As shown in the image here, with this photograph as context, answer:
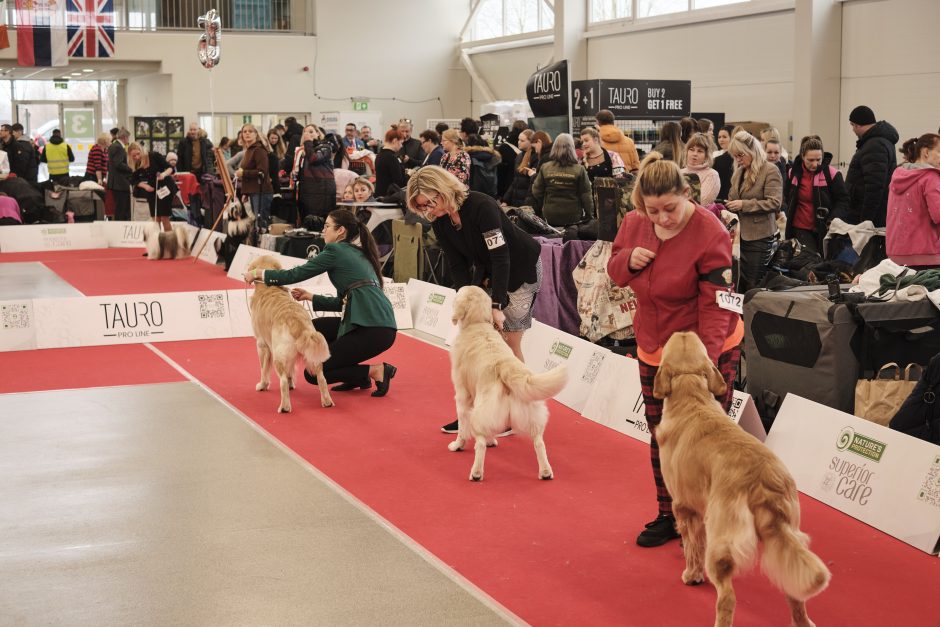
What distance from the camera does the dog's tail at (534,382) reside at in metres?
4.42

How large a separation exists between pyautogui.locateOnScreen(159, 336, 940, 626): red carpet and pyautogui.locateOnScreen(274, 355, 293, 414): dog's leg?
0.22ft

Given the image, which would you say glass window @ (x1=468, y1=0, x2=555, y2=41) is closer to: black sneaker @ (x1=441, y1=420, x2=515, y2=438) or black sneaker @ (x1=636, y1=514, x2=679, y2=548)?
black sneaker @ (x1=441, y1=420, x2=515, y2=438)

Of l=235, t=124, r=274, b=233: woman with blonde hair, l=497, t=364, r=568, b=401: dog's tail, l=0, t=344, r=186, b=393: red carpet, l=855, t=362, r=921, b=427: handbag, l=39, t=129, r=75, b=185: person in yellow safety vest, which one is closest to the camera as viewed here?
l=497, t=364, r=568, b=401: dog's tail

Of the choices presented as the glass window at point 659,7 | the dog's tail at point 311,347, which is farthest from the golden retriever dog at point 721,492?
the glass window at point 659,7

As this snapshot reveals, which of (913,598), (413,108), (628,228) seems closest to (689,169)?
(628,228)

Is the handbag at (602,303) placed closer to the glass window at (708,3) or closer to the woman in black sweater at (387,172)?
the woman in black sweater at (387,172)

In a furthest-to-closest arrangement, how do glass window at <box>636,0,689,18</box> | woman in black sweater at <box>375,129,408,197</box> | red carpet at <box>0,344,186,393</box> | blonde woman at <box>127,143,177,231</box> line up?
glass window at <box>636,0,689,18</box>
blonde woman at <box>127,143,177,231</box>
woman in black sweater at <box>375,129,408,197</box>
red carpet at <box>0,344,186,393</box>

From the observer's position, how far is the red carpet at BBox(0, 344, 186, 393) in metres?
6.87

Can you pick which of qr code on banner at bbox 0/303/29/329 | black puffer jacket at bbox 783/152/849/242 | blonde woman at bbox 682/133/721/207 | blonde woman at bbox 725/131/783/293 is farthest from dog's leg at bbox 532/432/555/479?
qr code on banner at bbox 0/303/29/329

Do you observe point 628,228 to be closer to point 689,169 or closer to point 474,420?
point 474,420

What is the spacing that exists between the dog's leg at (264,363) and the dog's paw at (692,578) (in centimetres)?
344

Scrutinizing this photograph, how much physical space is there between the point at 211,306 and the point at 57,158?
42.2 feet

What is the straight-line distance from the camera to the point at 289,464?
505 centimetres

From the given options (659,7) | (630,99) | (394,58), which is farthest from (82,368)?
(394,58)
